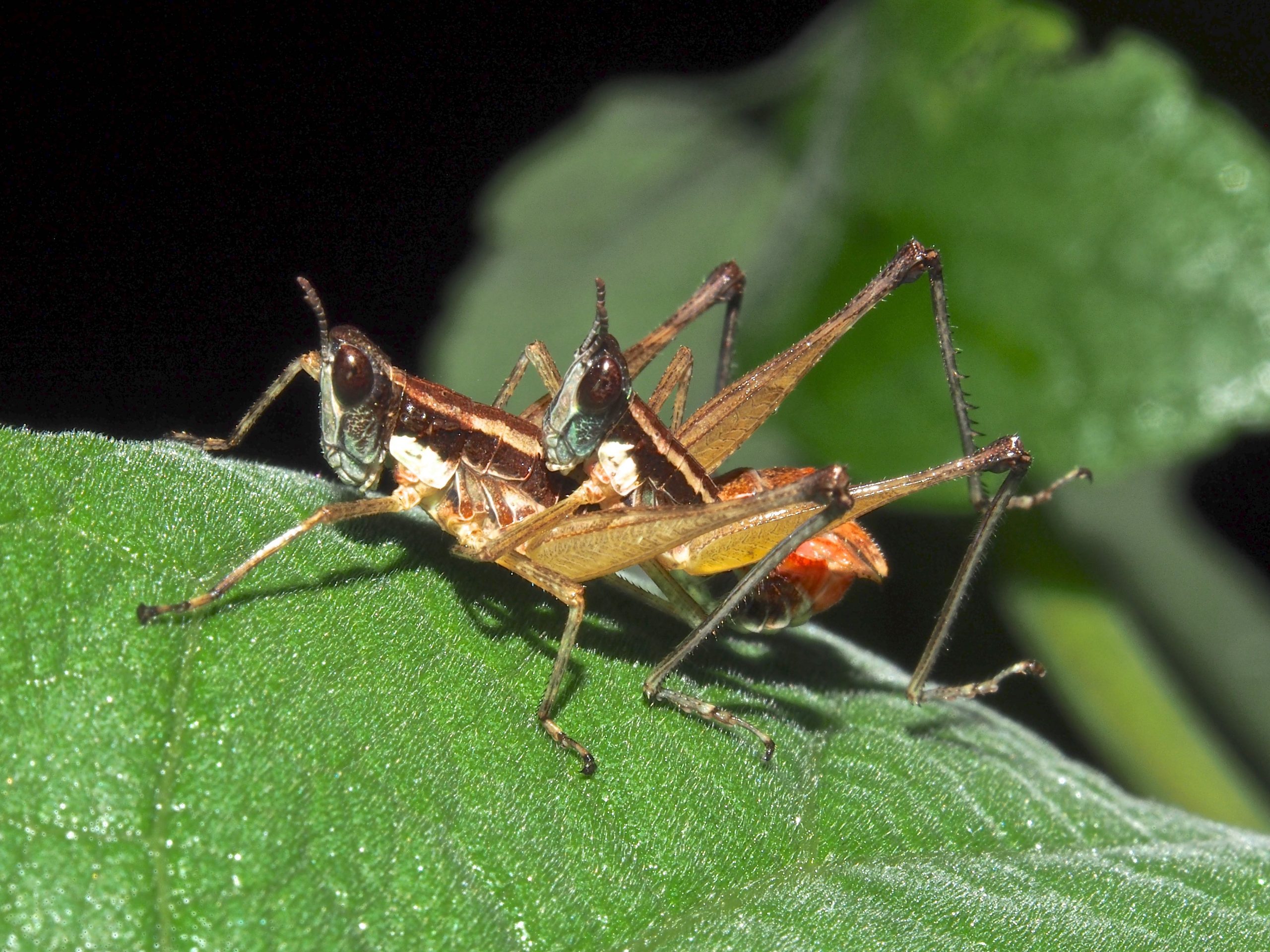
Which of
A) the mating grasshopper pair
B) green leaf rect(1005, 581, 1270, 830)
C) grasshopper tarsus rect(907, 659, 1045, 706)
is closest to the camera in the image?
the mating grasshopper pair

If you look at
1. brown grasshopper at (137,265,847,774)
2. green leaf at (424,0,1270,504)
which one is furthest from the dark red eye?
green leaf at (424,0,1270,504)

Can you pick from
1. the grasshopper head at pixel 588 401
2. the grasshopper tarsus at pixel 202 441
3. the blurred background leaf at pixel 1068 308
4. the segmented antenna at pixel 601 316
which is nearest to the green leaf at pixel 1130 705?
the blurred background leaf at pixel 1068 308

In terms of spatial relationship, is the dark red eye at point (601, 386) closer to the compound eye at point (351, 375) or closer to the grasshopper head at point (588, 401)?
the grasshopper head at point (588, 401)

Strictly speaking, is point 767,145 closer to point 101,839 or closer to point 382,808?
point 382,808

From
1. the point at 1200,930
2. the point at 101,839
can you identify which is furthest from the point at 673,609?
the point at 101,839

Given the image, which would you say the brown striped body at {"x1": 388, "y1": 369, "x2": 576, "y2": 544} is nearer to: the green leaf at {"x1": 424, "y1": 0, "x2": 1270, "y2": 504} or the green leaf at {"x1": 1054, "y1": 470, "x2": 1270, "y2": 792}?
the green leaf at {"x1": 424, "y1": 0, "x2": 1270, "y2": 504}
